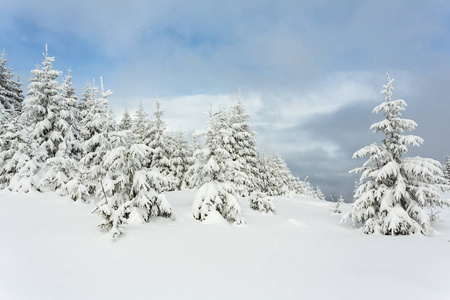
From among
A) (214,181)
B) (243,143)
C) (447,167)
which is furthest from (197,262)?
(447,167)

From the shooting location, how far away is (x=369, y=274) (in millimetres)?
8641

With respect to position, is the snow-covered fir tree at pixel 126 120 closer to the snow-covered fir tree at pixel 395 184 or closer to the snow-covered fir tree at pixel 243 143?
→ the snow-covered fir tree at pixel 243 143

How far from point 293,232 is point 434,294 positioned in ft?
29.4

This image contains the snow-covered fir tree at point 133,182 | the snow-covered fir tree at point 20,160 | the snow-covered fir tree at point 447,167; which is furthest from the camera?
the snow-covered fir tree at point 447,167

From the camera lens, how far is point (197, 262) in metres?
9.11

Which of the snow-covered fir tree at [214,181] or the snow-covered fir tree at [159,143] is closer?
the snow-covered fir tree at [214,181]

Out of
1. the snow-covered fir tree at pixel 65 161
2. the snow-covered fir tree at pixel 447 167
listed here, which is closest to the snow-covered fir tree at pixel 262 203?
the snow-covered fir tree at pixel 65 161

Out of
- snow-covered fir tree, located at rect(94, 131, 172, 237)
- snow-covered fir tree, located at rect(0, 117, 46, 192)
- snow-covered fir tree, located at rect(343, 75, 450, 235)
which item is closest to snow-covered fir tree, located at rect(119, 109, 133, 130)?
snow-covered fir tree, located at rect(0, 117, 46, 192)

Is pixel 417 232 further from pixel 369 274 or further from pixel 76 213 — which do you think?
pixel 76 213

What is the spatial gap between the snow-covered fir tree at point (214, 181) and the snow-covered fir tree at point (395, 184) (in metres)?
8.00

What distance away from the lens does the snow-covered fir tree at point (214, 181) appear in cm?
1655

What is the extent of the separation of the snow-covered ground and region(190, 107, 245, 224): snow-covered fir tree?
1.98 meters

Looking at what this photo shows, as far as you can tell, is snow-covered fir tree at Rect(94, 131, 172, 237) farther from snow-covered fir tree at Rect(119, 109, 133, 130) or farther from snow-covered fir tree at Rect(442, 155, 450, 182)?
snow-covered fir tree at Rect(442, 155, 450, 182)

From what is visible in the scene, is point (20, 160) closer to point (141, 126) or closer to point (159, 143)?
point (159, 143)
